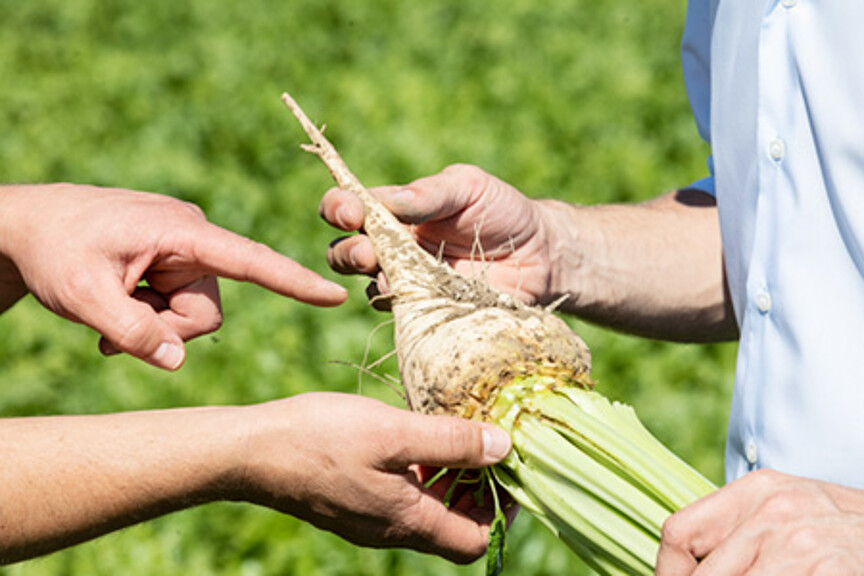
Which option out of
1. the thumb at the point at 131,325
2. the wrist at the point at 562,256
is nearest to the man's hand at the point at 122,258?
the thumb at the point at 131,325

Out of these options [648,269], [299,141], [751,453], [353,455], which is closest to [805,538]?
[751,453]

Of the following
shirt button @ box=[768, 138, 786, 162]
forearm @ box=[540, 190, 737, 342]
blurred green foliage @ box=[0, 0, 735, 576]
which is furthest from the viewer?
blurred green foliage @ box=[0, 0, 735, 576]

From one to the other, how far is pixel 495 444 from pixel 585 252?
1.01 meters

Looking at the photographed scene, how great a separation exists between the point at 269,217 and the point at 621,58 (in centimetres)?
432

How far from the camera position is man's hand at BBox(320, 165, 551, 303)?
3.18 metres

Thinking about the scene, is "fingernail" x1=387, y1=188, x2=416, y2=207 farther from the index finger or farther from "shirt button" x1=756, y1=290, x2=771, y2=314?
"shirt button" x1=756, y1=290, x2=771, y2=314

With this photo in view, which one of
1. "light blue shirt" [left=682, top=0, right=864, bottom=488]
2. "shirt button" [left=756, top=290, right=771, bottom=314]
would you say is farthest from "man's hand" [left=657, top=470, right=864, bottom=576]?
"shirt button" [left=756, top=290, right=771, bottom=314]

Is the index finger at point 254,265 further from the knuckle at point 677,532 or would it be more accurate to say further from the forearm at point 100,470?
the knuckle at point 677,532

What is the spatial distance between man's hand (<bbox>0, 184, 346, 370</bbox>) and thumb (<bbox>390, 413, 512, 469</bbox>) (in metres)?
0.54

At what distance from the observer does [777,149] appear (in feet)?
8.04

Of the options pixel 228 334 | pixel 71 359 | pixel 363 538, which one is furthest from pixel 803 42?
pixel 71 359

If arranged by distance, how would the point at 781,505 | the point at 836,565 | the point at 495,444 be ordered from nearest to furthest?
the point at 836,565
the point at 781,505
the point at 495,444

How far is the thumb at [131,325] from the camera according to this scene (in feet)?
9.11

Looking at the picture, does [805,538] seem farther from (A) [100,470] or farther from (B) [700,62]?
(B) [700,62]
